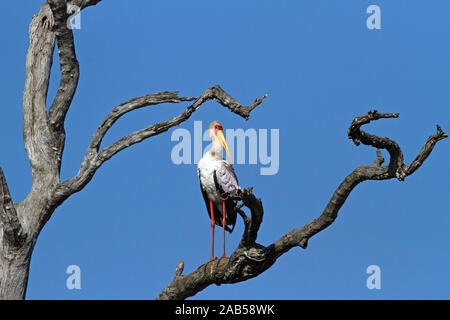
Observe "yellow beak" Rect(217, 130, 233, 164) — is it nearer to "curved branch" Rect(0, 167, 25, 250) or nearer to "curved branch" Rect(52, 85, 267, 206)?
"curved branch" Rect(52, 85, 267, 206)

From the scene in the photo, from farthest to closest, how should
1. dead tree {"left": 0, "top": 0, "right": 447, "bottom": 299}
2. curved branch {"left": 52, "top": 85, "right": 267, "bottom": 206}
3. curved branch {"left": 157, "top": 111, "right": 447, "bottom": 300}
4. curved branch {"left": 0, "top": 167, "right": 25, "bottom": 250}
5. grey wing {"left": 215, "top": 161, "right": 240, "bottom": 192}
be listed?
grey wing {"left": 215, "top": 161, "right": 240, "bottom": 192}
curved branch {"left": 52, "top": 85, "right": 267, "bottom": 206}
curved branch {"left": 0, "top": 167, "right": 25, "bottom": 250}
dead tree {"left": 0, "top": 0, "right": 447, "bottom": 299}
curved branch {"left": 157, "top": 111, "right": 447, "bottom": 300}

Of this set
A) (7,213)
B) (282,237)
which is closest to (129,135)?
(7,213)

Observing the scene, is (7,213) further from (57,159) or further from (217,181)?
(217,181)

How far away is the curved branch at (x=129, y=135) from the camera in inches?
430

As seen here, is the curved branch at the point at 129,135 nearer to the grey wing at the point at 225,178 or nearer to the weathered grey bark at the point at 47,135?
the weathered grey bark at the point at 47,135

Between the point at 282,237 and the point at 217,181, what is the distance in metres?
2.32

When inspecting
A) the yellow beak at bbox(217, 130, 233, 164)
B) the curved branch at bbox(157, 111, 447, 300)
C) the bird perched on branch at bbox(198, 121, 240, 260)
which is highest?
the yellow beak at bbox(217, 130, 233, 164)

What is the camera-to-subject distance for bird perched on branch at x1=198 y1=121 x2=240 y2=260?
11188 mm

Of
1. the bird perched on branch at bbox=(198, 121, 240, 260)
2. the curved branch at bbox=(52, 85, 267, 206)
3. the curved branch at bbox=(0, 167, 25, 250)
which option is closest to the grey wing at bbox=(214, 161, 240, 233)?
the bird perched on branch at bbox=(198, 121, 240, 260)

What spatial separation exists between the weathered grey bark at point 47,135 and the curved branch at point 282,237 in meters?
2.33

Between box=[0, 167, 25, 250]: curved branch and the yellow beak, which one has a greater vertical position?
the yellow beak

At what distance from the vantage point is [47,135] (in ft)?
36.9
